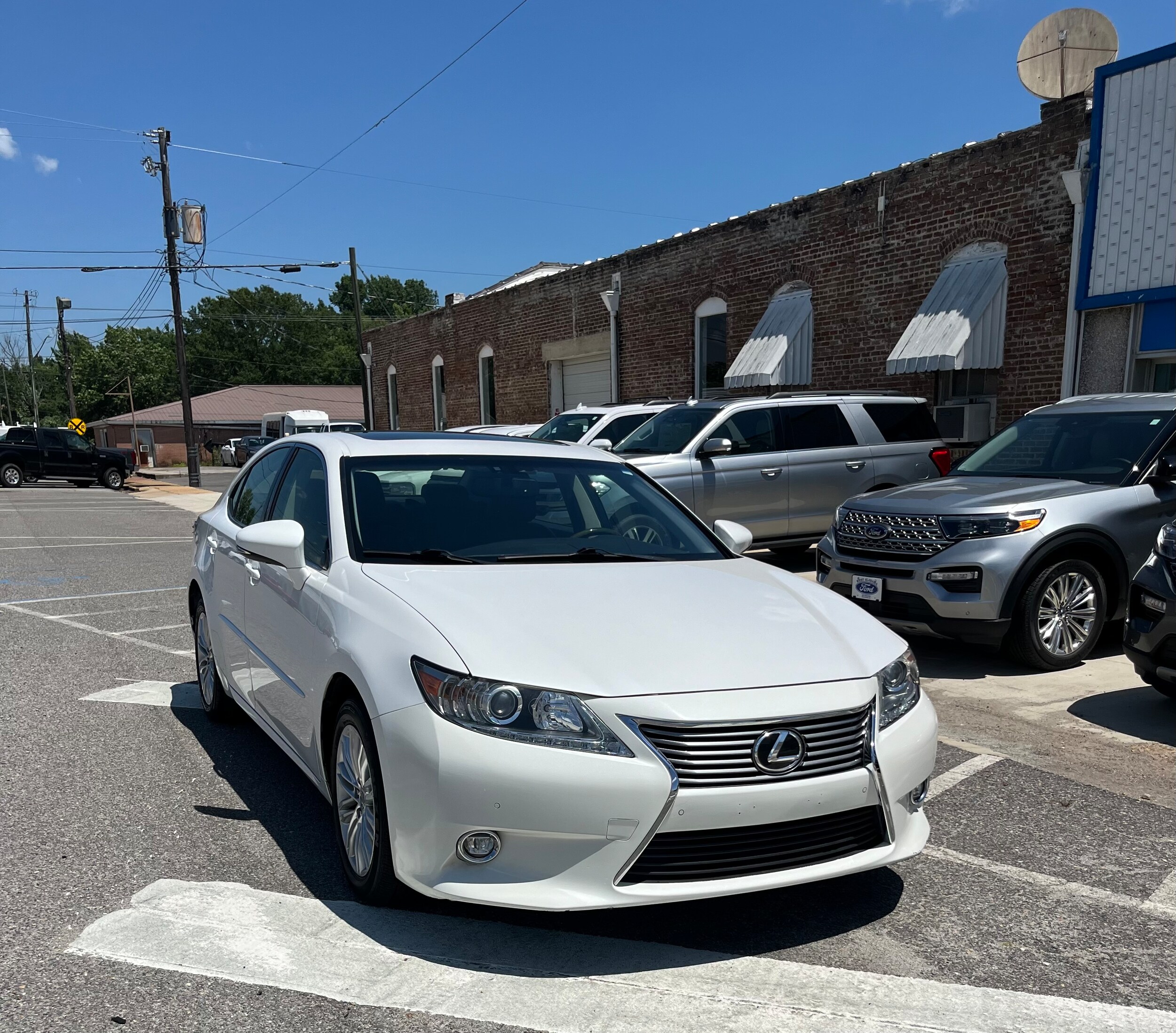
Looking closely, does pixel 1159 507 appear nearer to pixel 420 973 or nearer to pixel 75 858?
pixel 420 973

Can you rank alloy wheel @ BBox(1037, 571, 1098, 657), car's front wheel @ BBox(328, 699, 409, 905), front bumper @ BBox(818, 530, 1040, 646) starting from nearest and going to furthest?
car's front wheel @ BBox(328, 699, 409, 905) < front bumper @ BBox(818, 530, 1040, 646) < alloy wheel @ BBox(1037, 571, 1098, 657)

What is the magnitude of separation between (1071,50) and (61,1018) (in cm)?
1458

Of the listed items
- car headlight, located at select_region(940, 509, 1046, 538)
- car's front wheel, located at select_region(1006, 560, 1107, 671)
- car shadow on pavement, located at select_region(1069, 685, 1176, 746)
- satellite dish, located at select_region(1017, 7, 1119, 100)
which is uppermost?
satellite dish, located at select_region(1017, 7, 1119, 100)

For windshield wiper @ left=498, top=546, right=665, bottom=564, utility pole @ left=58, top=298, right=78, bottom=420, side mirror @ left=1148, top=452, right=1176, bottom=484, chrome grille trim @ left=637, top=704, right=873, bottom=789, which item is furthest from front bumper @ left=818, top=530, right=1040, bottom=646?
utility pole @ left=58, top=298, right=78, bottom=420

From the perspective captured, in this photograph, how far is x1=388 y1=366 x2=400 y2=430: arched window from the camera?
114 feet

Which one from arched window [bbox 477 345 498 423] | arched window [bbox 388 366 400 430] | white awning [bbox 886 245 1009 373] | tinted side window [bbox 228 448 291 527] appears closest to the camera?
tinted side window [bbox 228 448 291 527]

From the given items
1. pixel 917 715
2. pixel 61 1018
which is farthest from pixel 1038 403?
pixel 61 1018

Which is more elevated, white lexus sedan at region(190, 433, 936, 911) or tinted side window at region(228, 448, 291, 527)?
tinted side window at region(228, 448, 291, 527)

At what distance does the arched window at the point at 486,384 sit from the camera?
28047 mm

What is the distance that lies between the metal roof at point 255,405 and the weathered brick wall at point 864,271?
5016 cm

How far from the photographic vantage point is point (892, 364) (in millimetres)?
14094

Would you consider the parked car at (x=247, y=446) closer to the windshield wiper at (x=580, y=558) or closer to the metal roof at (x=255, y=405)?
the metal roof at (x=255, y=405)

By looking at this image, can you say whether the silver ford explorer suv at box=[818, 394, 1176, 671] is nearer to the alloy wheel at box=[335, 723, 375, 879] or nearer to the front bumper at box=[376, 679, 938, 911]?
the front bumper at box=[376, 679, 938, 911]

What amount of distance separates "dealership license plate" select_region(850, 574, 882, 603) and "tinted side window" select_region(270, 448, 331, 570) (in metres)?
3.88
